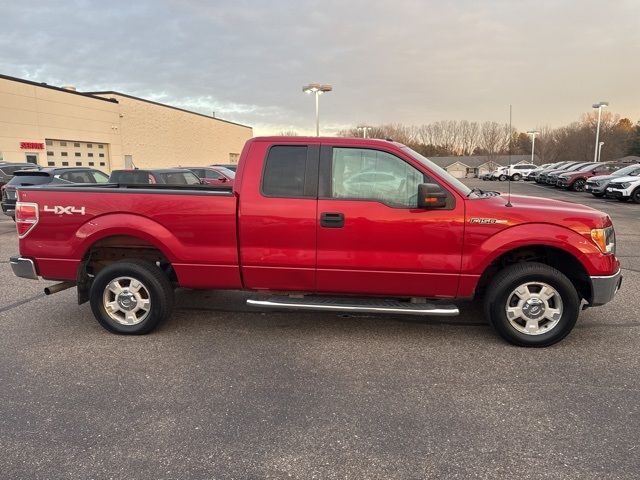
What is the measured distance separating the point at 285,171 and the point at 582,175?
2748cm

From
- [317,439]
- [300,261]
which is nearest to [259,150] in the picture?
[300,261]

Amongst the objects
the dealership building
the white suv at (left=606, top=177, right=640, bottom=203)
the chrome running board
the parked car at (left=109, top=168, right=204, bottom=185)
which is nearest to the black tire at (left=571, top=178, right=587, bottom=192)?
the white suv at (left=606, top=177, right=640, bottom=203)

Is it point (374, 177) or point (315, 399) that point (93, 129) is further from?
point (315, 399)

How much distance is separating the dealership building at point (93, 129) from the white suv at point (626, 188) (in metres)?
31.2

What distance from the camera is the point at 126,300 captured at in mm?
4660

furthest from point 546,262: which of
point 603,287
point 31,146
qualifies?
point 31,146

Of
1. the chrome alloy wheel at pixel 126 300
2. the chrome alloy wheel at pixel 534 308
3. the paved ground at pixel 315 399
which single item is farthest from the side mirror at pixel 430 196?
the chrome alloy wheel at pixel 126 300

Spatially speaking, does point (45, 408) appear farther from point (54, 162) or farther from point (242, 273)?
point (54, 162)

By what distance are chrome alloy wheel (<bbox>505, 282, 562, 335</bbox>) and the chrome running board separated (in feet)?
1.83

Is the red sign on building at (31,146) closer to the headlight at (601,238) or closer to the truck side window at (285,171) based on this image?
the truck side window at (285,171)

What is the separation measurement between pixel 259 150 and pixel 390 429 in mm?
2842

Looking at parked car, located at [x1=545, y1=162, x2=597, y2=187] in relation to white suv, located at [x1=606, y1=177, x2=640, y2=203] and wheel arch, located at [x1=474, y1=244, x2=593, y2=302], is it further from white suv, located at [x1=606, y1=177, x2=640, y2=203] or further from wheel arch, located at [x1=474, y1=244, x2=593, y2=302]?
wheel arch, located at [x1=474, y1=244, x2=593, y2=302]

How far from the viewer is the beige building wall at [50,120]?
86.4 ft

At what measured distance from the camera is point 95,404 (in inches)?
133
